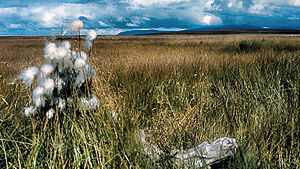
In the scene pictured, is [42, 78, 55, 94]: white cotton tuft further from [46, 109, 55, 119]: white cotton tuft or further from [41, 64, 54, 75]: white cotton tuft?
[46, 109, 55, 119]: white cotton tuft

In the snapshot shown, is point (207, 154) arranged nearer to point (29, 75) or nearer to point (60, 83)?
point (60, 83)

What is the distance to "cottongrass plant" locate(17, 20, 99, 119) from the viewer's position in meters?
2.55

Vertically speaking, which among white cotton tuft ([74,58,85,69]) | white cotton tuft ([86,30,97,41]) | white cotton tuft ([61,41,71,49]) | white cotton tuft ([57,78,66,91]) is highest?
white cotton tuft ([86,30,97,41])

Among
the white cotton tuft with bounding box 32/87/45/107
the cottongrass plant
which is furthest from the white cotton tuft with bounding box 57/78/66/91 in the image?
the white cotton tuft with bounding box 32/87/45/107

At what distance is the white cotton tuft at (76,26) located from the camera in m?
2.54

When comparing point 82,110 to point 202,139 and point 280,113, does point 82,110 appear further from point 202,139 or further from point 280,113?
point 280,113

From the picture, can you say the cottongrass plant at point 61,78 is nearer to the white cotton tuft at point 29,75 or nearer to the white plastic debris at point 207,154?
the white cotton tuft at point 29,75

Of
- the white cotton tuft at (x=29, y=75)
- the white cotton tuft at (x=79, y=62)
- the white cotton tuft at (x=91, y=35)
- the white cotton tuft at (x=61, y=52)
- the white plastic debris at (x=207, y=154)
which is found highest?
the white cotton tuft at (x=91, y=35)

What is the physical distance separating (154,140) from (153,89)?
1.99 m

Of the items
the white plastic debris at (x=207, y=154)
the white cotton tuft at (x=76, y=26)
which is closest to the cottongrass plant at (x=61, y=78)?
the white cotton tuft at (x=76, y=26)

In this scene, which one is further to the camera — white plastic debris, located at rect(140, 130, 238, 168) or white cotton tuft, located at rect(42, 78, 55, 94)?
white cotton tuft, located at rect(42, 78, 55, 94)

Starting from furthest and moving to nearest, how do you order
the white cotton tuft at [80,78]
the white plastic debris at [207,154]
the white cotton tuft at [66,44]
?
the white cotton tuft at [80,78] → the white cotton tuft at [66,44] → the white plastic debris at [207,154]

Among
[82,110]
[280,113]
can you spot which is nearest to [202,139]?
[280,113]

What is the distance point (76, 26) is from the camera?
8.37 ft
